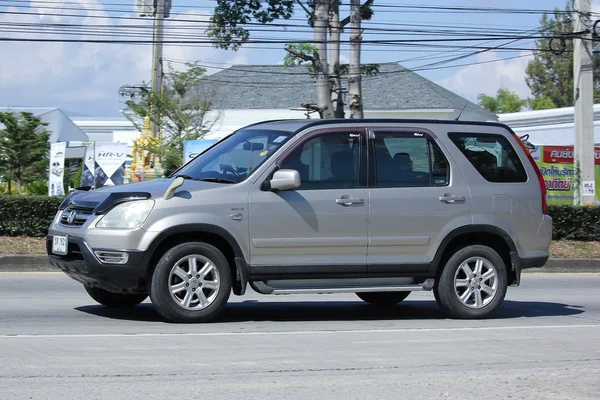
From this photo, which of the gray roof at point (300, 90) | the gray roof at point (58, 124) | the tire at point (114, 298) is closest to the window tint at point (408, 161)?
the tire at point (114, 298)

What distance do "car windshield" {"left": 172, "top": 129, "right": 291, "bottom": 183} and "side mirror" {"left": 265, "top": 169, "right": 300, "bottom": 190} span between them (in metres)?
0.32

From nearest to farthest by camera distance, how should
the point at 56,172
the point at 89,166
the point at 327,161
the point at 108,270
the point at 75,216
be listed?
the point at 108,270, the point at 75,216, the point at 327,161, the point at 56,172, the point at 89,166

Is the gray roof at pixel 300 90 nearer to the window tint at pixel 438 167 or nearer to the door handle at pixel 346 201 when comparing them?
the window tint at pixel 438 167

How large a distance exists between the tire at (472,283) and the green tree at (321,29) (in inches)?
579

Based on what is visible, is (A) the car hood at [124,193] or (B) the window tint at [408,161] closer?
(A) the car hood at [124,193]

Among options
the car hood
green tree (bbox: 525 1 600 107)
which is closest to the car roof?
the car hood

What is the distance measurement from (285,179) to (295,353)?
1.90 metres

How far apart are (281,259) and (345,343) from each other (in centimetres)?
126

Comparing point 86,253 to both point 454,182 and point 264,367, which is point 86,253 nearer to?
point 264,367

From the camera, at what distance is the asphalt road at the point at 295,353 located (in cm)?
618

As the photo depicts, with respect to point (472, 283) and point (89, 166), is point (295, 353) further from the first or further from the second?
point (89, 166)

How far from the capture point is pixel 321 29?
25047mm

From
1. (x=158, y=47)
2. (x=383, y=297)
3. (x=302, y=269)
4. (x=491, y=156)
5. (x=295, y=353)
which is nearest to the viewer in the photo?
(x=295, y=353)

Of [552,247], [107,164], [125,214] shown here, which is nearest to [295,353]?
[125,214]
